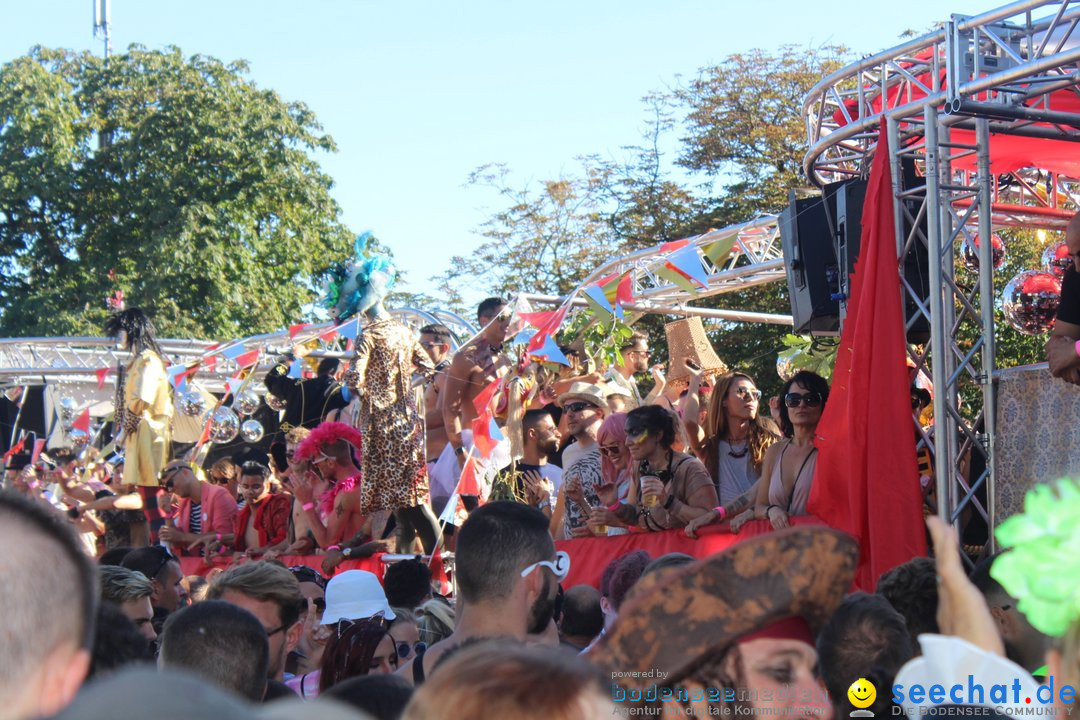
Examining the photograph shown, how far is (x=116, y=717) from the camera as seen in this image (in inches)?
47.0

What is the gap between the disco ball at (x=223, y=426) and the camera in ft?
47.5

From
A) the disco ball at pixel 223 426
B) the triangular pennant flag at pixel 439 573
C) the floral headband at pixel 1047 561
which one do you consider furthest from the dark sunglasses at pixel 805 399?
the disco ball at pixel 223 426

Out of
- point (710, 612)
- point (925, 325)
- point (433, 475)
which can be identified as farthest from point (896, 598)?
point (433, 475)

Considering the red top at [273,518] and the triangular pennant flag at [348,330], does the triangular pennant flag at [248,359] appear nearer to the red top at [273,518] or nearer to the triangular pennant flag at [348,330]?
the triangular pennant flag at [348,330]

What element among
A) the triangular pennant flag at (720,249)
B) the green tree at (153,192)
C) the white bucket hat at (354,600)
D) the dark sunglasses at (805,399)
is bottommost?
the white bucket hat at (354,600)

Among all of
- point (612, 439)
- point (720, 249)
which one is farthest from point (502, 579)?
point (720, 249)

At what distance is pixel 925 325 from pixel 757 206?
12.0m

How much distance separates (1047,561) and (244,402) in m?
14.5

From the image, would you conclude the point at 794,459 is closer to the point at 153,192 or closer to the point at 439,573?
the point at 439,573

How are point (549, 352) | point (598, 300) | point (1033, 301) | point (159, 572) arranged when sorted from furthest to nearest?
point (598, 300)
point (549, 352)
point (1033, 301)
point (159, 572)

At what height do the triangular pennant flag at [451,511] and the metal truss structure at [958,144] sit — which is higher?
the metal truss structure at [958,144]

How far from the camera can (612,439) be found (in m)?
7.89

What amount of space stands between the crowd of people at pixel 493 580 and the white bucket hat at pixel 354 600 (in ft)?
0.04

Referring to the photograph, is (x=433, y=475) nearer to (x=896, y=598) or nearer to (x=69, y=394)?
(x=896, y=598)
